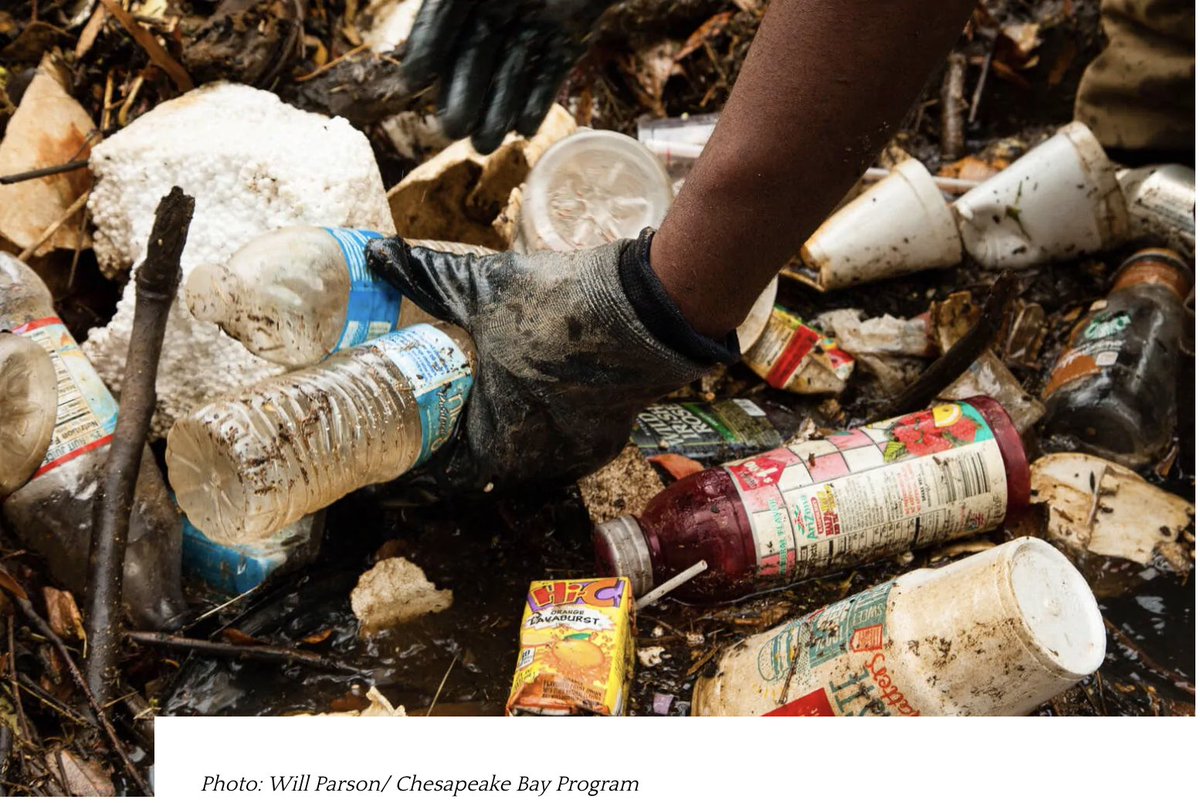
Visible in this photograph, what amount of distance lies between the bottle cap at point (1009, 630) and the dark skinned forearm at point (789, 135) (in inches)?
18.9

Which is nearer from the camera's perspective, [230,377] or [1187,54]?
[230,377]

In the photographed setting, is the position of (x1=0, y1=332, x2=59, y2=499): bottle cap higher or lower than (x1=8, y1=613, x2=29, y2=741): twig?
higher

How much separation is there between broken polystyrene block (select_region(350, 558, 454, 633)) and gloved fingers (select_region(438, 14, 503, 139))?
A: 29.7 inches

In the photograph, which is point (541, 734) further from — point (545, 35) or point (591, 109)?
point (591, 109)

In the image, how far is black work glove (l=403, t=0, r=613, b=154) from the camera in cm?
130

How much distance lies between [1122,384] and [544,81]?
1.39m

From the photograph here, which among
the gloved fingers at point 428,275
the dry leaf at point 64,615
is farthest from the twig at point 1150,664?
the dry leaf at point 64,615

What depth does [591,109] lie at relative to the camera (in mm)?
2633

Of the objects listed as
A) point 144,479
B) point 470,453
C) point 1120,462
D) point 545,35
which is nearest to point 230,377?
point 144,479

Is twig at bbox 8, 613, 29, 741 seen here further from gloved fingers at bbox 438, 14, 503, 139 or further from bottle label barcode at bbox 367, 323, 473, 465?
gloved fingers at bbox 438, 14, 503, 139

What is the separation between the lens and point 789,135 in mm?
1110

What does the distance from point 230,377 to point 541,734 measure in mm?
909

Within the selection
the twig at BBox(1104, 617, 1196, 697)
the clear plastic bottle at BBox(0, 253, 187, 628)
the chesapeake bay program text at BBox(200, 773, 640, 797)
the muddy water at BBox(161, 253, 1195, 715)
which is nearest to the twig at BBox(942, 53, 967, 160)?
the muddy water at BBox(161, 253, 1195, 715)

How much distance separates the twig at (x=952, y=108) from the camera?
2689 mm
